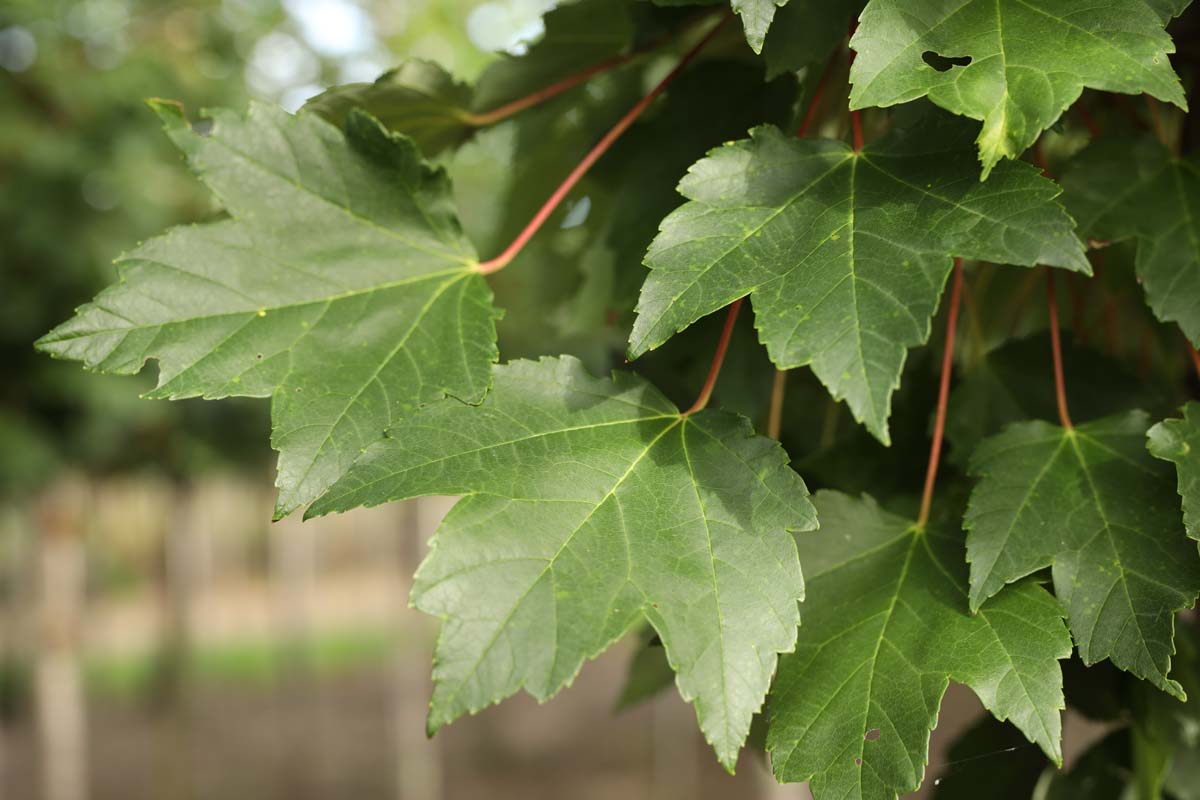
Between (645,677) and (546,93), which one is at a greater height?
(546,93)

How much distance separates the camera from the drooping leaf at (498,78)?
692 millimetres

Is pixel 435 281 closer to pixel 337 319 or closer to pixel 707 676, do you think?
pixel 337 319

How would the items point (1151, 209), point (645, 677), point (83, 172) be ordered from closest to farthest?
point (1151, 209)
point (645, 677)
point (83, 172)

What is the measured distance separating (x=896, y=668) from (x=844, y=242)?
7.7 inches

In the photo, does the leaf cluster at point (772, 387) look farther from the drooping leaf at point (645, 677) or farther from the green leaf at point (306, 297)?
the drooping leaf at point (645, 677)

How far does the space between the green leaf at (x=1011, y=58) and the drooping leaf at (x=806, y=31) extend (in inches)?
3.2

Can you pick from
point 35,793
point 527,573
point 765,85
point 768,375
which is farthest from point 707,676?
point 35,793

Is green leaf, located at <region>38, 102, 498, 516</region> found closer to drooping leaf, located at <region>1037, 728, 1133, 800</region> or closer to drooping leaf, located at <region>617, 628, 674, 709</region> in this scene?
drooping leaf, located at <region>617, 628, 674, 709</region>

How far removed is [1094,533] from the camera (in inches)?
19.1

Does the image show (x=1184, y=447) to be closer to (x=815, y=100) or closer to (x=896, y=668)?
(x=896, y=668)

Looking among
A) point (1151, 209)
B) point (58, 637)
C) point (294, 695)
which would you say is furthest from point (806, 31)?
point (294, 695)

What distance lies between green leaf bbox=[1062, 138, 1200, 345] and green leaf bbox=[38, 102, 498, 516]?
0.33 m

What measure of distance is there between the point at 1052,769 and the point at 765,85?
48 centimetres

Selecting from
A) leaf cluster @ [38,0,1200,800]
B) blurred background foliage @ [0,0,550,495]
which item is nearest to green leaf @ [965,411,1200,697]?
leaf cluster @ [38,0,1200,800]
